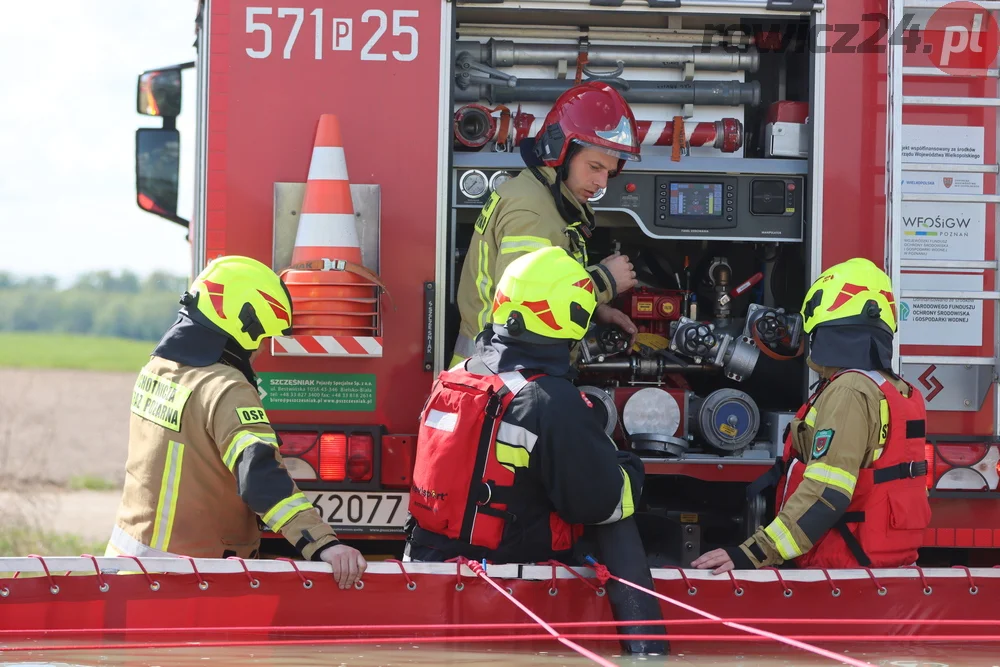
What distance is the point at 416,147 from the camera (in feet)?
13.9

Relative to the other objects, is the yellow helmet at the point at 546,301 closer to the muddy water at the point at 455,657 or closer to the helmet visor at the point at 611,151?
the muddy water at the point at 455,657

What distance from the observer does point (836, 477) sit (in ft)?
11.5

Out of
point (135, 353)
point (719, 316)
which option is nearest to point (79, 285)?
point (135, 353)

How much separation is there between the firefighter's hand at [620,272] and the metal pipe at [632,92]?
737 millimetres

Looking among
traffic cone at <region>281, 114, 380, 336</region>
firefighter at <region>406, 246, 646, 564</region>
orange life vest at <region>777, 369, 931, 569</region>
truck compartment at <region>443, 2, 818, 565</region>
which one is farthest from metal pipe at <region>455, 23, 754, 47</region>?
orange life vest at <region>777, 369, 931, 569</region>

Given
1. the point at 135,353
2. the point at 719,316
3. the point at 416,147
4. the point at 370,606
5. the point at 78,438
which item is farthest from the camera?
the point at 135,353

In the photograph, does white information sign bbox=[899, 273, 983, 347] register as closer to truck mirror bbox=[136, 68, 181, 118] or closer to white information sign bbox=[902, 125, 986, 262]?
white information sign bbox=[902, 125, 986, 262]

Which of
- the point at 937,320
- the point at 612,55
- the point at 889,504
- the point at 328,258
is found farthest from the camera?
the point at 612,55

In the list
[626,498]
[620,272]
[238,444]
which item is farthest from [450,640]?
[620,272]

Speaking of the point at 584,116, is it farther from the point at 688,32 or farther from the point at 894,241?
the point at 894,241

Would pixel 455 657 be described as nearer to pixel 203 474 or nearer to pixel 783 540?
pixel 203 474

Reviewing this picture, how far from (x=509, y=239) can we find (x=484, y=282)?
0.72 feet

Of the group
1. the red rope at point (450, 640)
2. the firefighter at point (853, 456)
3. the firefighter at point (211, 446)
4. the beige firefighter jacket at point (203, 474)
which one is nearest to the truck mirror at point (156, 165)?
the firefighter at point (211, 446)

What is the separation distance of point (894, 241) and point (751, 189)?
Result: 61cm
